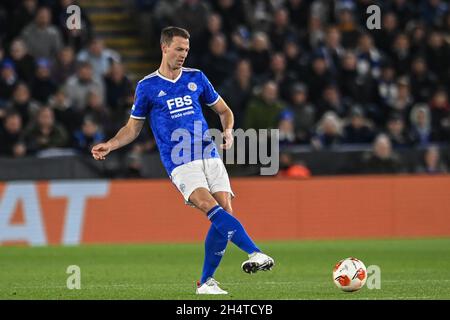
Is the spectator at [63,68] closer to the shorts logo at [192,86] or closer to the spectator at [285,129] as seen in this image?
the spectator at [285,129]

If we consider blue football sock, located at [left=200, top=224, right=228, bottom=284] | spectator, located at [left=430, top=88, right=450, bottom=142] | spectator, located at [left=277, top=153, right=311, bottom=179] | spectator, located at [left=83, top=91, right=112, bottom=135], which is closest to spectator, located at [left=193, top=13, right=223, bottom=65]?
spectator, located at [left=83, top=91, right=112, bottom=135]

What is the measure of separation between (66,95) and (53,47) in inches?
43.8

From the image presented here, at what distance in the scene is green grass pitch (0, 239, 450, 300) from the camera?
1090 centimetres

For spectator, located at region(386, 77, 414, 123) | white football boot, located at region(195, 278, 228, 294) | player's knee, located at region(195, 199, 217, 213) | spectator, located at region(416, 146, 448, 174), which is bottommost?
white football boot, located at region(195, 278, 228, 294)

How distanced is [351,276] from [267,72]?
1115 centimetres

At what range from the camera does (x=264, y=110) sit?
1980 cm

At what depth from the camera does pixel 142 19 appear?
23078mm

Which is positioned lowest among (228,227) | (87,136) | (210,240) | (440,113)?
(210,240)

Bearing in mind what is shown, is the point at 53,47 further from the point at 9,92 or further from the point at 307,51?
the point at 307,51

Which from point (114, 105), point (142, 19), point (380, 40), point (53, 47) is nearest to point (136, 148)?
point (114, 105)

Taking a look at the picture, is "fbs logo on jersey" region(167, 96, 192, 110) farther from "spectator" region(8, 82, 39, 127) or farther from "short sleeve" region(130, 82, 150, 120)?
"spectator" region(8, 82, 39, 127)

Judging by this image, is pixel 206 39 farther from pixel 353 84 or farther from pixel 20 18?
pixel 20 18

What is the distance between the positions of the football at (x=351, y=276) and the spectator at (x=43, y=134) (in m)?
8.74

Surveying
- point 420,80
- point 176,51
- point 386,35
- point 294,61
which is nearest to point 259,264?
point 176,51
